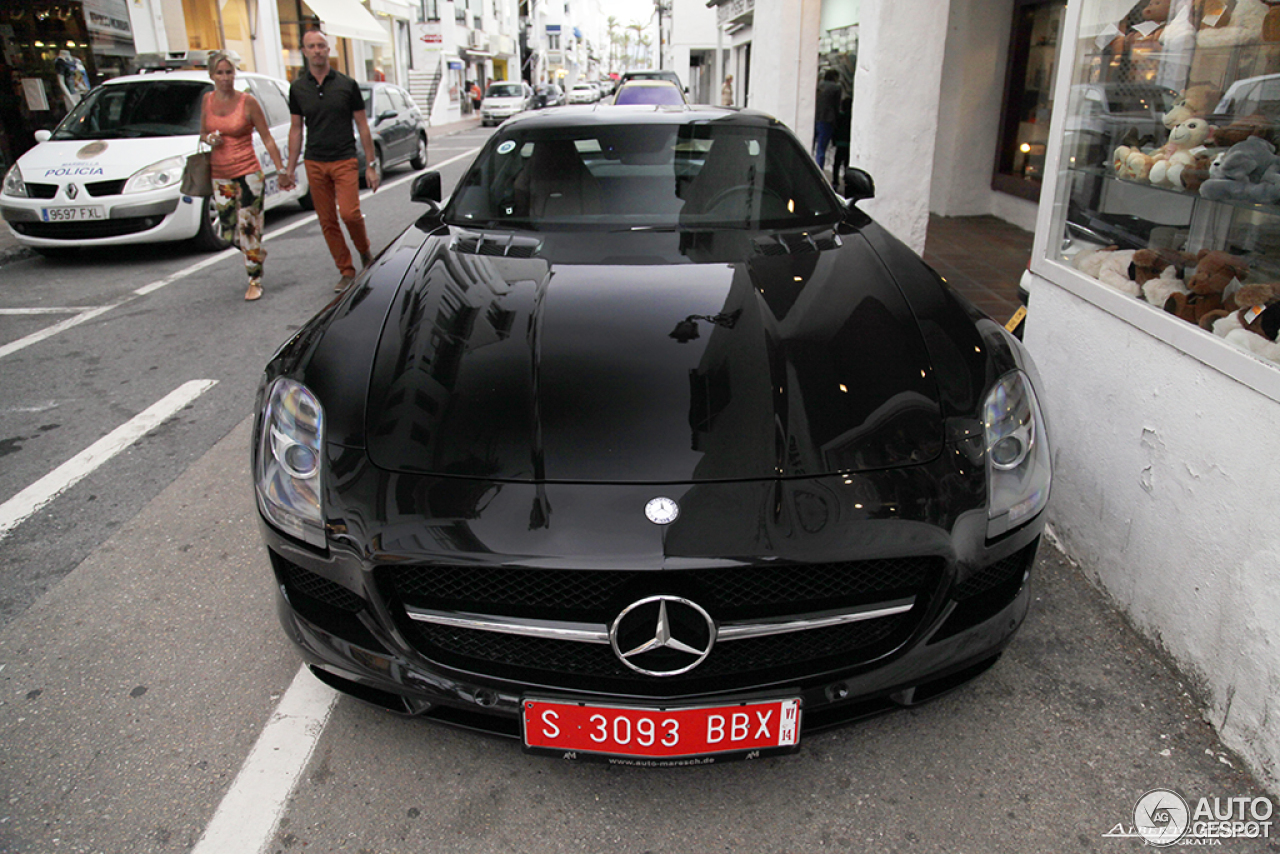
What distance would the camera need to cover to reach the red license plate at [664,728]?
167 centimetres

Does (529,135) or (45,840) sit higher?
(529,135)

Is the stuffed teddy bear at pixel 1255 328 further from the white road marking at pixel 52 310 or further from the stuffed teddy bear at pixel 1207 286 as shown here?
the white road marking at pixel 52 310

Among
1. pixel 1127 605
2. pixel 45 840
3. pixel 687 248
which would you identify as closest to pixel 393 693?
pixel 45 840

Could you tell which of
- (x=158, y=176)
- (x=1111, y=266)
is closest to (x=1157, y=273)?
(x=1111, y=266)

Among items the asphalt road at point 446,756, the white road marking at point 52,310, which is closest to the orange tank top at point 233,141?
the white road marking at point 52,310

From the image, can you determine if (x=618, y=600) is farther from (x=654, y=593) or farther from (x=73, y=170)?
(x=73, y=170)

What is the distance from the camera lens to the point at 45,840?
181cm

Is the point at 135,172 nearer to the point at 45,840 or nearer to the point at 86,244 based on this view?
A: the point at 86,244

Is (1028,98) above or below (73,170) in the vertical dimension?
above

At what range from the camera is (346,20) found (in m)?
22.3

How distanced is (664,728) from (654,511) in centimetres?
42

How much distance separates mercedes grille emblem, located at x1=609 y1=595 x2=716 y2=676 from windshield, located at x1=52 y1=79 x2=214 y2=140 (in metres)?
8.20

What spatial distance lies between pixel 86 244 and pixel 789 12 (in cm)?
859

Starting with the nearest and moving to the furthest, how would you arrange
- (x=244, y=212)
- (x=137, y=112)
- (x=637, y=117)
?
(x=637, y=117) < (x=244, y=212) < (x=137, y=112)
